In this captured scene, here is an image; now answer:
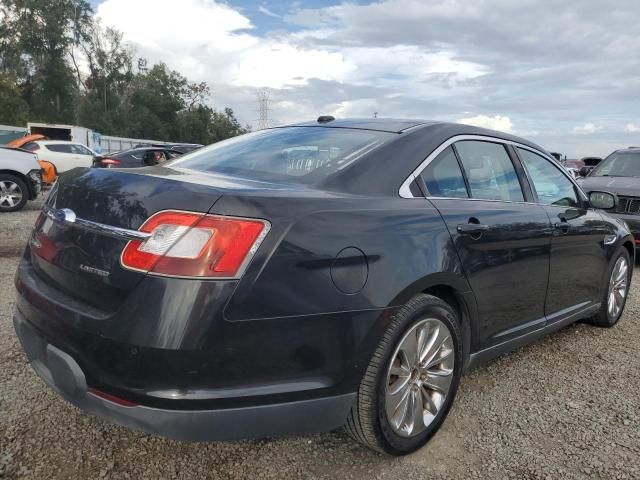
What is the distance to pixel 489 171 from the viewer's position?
124 inches

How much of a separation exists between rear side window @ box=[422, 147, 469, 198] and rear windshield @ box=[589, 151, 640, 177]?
6.21m

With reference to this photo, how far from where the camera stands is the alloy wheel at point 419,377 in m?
2.33

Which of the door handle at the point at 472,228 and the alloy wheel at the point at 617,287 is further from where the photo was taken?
the alloy wheel at the point at 617,287

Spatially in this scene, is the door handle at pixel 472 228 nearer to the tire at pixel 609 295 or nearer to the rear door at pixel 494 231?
A: the rear door at pixel 494 231

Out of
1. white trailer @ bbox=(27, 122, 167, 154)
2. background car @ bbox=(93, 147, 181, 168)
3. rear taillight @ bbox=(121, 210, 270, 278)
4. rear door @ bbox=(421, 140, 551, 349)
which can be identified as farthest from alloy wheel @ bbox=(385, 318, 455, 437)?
white trailer @ bbox=(27, 122, 167, 154)

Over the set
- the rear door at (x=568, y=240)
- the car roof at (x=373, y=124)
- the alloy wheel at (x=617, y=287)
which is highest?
the car roof at (x=373, y=124)

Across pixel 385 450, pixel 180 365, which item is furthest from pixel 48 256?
pixel 385 450

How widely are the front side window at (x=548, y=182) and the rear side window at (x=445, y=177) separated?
2.68 feet

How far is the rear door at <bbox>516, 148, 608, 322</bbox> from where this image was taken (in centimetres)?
346

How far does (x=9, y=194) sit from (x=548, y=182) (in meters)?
9.74

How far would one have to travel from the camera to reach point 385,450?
233 centimetres

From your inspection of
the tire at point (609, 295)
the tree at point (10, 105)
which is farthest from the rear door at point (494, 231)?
the tree at point (10, 105)

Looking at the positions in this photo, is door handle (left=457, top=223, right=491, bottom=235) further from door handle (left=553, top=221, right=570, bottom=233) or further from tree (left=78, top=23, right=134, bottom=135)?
tree (left=78, top=23, right=134, bottom=135)

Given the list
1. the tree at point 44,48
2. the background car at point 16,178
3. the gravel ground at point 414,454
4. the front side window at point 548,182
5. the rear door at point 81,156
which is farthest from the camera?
the tree at point 44,48
